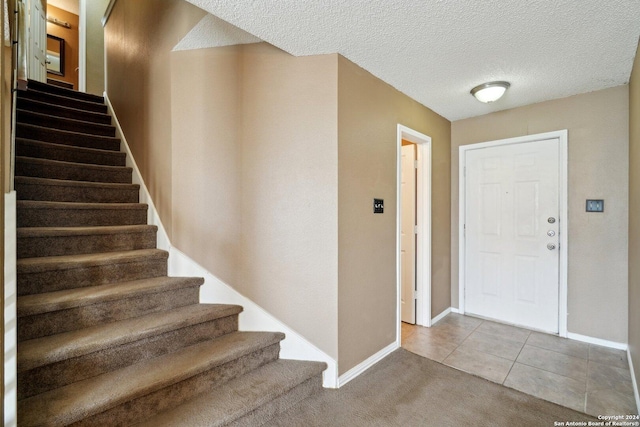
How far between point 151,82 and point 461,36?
7.99 feet

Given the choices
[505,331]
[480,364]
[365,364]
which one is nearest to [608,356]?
[505,331]

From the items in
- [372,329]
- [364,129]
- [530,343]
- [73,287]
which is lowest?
[530,343]

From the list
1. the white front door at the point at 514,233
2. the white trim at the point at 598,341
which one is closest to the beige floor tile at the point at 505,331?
the white front door at the point at 514,233

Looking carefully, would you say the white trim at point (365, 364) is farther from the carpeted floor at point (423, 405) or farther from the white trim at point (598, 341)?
the white trim at point (598, 341)

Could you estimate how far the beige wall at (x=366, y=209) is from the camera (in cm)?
214

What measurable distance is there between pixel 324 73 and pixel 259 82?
1.75 feet

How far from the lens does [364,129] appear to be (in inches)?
91.6

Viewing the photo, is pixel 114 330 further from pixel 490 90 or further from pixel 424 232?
pixel 490 90

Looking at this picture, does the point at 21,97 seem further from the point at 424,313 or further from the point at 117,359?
the point at 424,313

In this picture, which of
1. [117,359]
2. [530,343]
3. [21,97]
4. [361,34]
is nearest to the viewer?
[117,359]

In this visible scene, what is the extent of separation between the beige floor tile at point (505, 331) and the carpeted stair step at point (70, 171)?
372cm

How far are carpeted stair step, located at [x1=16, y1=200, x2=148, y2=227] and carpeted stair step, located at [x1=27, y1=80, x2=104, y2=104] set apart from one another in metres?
2.17

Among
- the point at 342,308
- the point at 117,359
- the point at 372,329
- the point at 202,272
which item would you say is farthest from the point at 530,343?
the point at 117,359

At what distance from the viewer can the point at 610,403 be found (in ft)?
6.33
